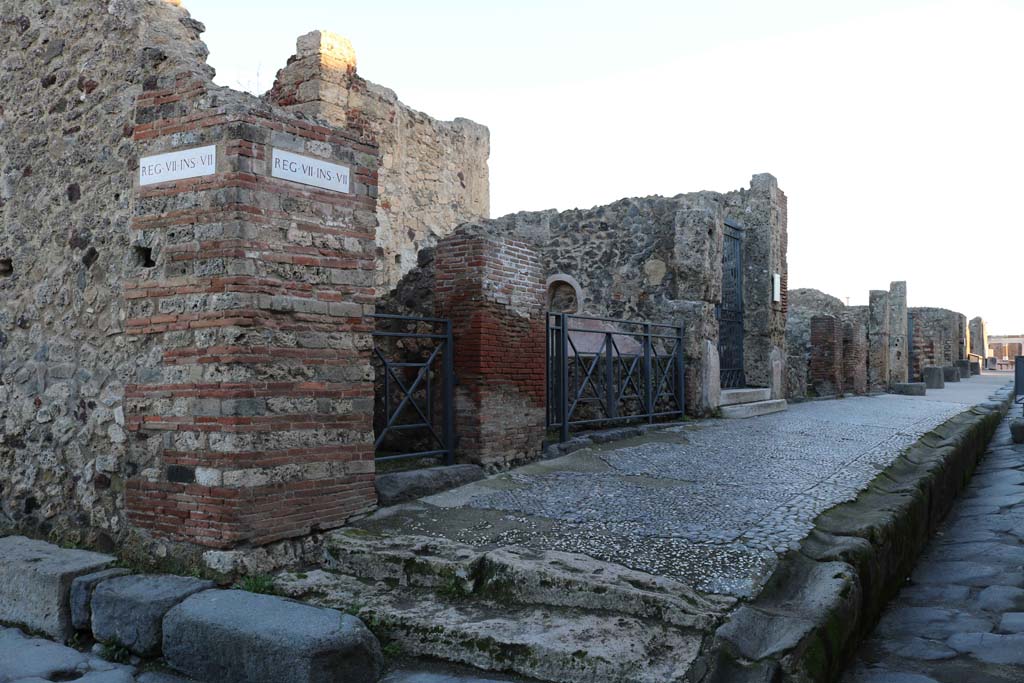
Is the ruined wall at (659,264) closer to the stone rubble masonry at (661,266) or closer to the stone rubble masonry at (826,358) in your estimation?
the stone rubble masonry at (661,266)

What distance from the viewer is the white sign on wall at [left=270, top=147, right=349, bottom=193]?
4.21 metres

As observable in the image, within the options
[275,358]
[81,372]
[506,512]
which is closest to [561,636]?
[506,512]

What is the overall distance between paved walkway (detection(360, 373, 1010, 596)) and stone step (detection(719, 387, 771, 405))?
2911 millimetres

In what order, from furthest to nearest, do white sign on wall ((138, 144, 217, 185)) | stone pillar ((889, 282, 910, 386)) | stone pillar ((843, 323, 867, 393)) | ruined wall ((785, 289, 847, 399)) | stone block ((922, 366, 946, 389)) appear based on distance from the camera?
1. stone pillar ((889, 282, 910, 386))
2. stone block ((922, 366, 946, 389))
3. stone pillar ((843, 323, 867, 393))
4. ruined wall ((785, 289, 847, 399))
5. white sign on wall ((138, 144, 217, 185))

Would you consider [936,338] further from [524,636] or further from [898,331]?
[524,636]

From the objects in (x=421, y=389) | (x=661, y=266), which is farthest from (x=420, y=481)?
(x=661, y=266)

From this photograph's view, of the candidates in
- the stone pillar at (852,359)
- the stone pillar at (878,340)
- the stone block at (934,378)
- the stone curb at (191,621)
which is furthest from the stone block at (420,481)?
the stone block at (934,378)

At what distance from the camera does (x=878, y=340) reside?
19.5 m

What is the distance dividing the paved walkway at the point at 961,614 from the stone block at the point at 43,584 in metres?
3.79

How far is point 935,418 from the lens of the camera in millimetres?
10172

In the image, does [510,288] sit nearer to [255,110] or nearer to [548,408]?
[548,408]

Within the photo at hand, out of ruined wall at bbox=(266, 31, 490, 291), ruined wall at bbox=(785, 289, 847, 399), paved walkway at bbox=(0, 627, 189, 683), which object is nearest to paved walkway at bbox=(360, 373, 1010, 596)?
paved walkway at bbox=(0, 627, 189, 683)

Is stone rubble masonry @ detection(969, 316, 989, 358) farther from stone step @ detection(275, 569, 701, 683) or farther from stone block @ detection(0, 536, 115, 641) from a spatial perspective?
stone block @ detection(0, 536, 115, 641)

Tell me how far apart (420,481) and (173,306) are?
1.93 meters
